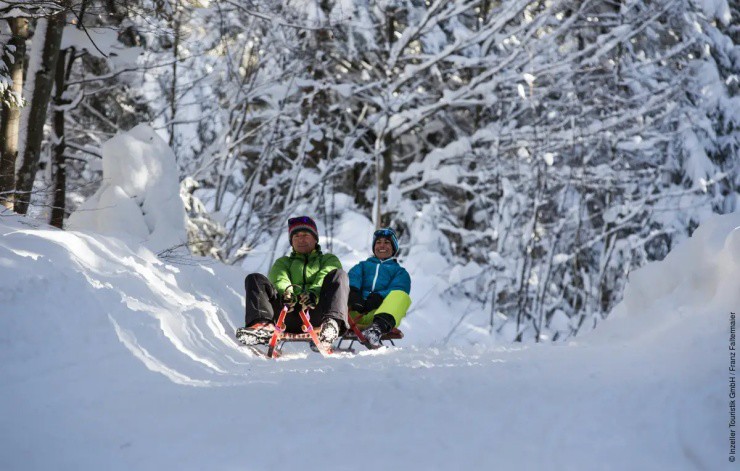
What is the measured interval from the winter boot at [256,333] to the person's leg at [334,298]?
0.43 metres

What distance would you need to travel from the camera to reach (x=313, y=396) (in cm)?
416

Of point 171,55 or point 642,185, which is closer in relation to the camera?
point 171,55

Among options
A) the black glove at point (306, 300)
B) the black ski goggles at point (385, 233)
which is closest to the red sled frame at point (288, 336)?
the black glove at point (306, 300)

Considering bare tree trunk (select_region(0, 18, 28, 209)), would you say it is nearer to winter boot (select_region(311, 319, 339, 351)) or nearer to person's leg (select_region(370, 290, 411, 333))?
winter boot (select_region(311, 319, 339, 351))

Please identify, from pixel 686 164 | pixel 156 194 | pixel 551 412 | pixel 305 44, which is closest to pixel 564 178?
pixel 686 164

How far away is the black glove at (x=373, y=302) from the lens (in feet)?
26.1

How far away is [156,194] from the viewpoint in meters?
8.66

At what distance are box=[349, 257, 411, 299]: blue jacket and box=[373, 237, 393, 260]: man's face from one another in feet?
0.15

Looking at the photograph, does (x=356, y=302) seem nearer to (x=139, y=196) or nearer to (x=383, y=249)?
(x=383, y=249)

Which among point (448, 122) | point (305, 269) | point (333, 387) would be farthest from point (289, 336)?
point (448, 122)

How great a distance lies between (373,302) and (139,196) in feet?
8.48

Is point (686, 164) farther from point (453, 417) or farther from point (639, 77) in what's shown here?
point (453, 417)

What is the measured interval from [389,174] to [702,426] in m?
12.9

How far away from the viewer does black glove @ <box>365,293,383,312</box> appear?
314 inches
